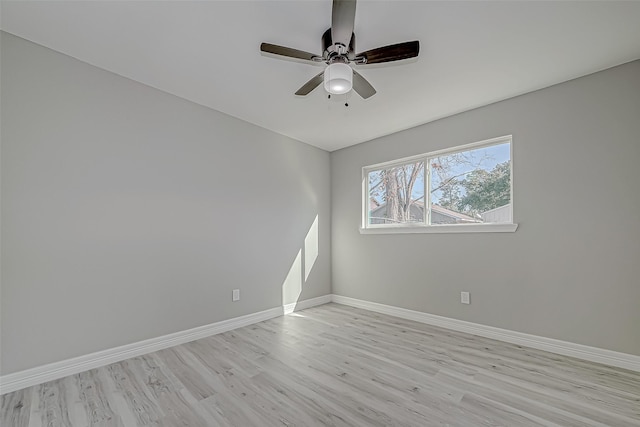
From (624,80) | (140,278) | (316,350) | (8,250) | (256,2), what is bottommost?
(316,350)

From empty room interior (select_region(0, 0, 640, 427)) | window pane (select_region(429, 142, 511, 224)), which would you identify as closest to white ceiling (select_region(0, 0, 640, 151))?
empty room interior (select_region(0, 0, 640, 427))

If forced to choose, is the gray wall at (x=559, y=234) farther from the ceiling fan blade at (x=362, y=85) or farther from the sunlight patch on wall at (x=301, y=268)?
the ceiling fan blade at (x=362, y=85)

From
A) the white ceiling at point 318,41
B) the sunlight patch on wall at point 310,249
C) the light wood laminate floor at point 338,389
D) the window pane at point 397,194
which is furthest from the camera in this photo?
the sunlight patch on wall at point 310,249

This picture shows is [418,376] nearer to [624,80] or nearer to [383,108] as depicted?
[383,108]

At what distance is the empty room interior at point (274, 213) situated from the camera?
71.2 inches

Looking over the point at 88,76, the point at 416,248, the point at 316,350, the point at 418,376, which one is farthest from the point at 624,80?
the point at 88,76

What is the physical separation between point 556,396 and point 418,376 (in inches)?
34.3

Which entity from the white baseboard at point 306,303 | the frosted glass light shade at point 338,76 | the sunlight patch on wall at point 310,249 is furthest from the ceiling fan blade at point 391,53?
the white baseboard at point 306,303

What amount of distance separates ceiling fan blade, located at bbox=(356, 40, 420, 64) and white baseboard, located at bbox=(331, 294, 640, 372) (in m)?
2.75

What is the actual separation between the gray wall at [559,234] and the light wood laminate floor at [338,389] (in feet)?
1.35

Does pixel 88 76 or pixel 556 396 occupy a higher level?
pixel 88 76

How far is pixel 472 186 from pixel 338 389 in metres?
2.55

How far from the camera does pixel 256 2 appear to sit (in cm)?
171

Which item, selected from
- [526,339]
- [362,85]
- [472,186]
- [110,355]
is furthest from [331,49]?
[526,339]
